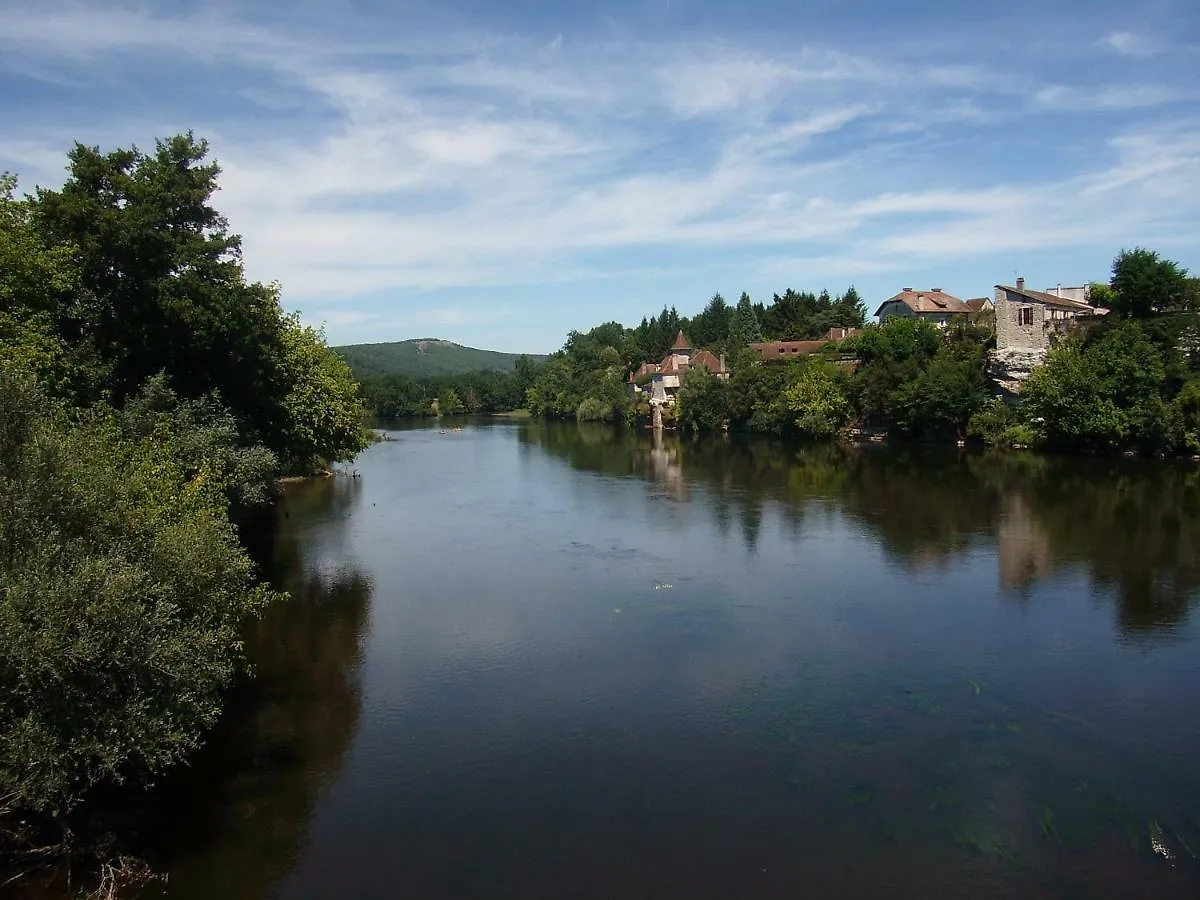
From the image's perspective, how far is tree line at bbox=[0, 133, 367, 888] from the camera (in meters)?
11.1

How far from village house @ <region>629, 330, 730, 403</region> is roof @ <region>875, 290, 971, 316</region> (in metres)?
19.8

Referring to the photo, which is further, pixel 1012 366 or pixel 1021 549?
pixel 1012 366

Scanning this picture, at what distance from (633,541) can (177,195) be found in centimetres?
1889

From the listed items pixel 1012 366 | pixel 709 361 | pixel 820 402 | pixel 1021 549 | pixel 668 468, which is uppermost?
pixel 709 361

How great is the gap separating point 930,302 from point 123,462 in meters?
87.0

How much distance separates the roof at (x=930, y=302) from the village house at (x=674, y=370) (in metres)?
19.8

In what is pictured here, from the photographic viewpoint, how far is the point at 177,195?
968 inches

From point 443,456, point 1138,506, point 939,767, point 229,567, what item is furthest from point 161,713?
point 443,456

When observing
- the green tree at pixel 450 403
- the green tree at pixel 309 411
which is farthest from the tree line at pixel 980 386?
the green tree at pixel 309 411

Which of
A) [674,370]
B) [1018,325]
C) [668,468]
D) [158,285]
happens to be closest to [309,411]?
[158,285]

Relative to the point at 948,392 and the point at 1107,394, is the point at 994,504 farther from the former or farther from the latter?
the point at 948,392

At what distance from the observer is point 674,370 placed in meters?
104

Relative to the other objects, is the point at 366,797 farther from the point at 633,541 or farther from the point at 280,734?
the point at 633,541

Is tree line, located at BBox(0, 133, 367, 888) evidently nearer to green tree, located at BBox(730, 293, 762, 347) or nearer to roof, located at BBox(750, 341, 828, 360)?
roof, located at BBox(750, 341, 828, 360)
